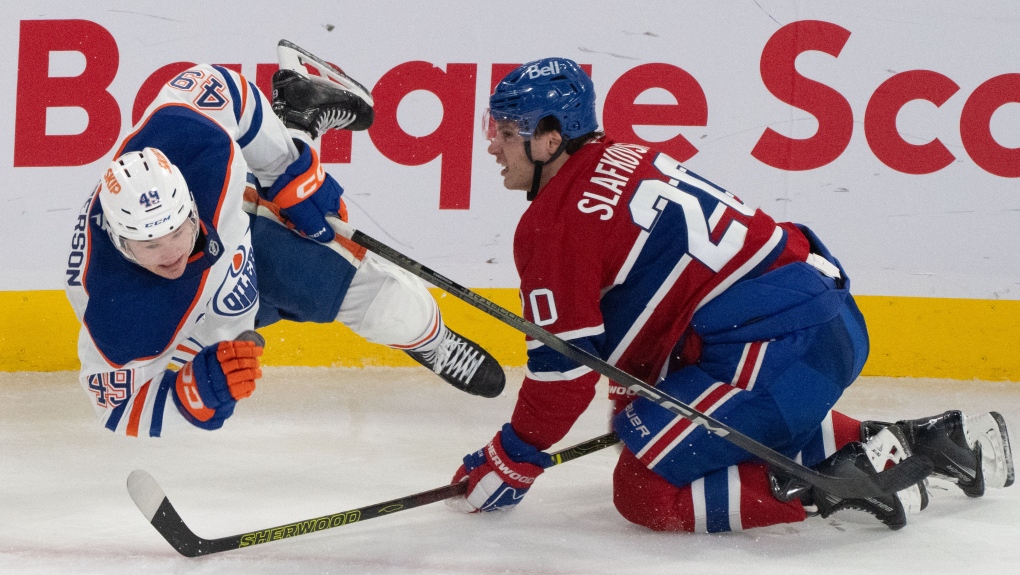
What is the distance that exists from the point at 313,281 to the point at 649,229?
2.86 feet

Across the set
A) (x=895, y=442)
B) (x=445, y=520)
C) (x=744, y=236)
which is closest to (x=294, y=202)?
(x=445, y=520)

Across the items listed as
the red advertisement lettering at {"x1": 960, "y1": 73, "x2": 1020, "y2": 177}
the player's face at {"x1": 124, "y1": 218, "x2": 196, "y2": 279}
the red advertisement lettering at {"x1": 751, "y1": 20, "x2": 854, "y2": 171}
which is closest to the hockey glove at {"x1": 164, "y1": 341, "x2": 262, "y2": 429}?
the player's face at {"x1": 124, "y1": 218, "x2": 196, "y2": 279}

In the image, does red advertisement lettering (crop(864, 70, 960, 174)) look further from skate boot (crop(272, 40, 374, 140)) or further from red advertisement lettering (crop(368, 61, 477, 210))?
skate boot (crop(272, 40, 374, 140))

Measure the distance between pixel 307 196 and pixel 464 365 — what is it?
0.72m

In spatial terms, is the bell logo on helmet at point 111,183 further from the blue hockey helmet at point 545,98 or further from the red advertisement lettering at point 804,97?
the red advertisement lettering at point 804,97

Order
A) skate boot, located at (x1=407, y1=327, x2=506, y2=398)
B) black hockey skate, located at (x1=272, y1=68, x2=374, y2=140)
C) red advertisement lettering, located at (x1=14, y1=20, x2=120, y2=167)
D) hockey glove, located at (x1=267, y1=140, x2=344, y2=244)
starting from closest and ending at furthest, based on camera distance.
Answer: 1. hockey glove, located at (x1=267, y1=140, x2=344, y2=244)
2. black hockey skate, located at (x1=272, y1=68, x2=374, y2=140)
3. skate boot, located at (x1=407, y1=327, x2=506, y2=398)
4. red advertisement lettering, located at (x1=14, y1=20, x2=120, y2=167)

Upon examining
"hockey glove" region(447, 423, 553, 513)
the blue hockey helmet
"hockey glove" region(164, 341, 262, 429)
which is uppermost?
the blue hockey helmet

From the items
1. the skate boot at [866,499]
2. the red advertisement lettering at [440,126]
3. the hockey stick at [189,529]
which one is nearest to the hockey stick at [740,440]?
the skate boot at [866,499]

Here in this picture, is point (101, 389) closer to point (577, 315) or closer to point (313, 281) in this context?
point (313, 281)

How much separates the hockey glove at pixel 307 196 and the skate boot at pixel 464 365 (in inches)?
20.7

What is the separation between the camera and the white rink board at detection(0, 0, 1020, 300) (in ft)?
11.1

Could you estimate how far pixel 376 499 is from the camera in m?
2.57

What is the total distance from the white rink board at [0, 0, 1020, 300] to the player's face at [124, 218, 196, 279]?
1.43 metres

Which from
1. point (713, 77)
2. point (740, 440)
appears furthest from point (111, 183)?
point (713, 77)
